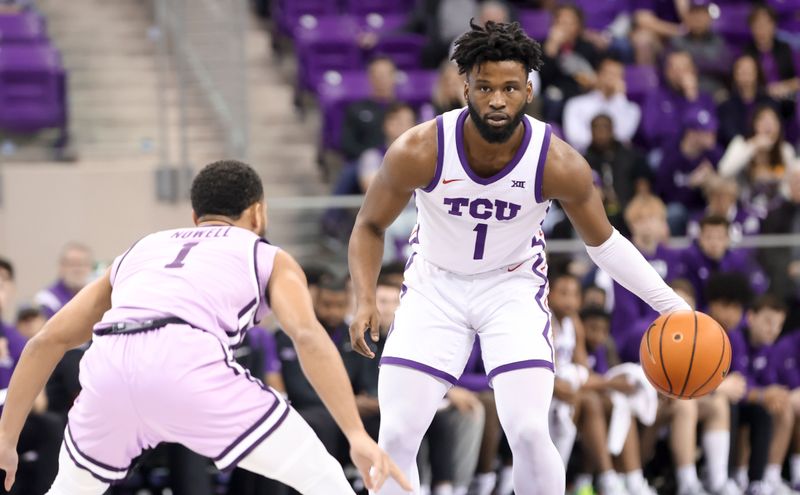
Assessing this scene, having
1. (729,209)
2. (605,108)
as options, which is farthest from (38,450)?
(605,108)

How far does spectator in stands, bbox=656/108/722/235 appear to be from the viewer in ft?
35.8

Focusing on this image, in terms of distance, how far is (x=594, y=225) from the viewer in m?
5.71

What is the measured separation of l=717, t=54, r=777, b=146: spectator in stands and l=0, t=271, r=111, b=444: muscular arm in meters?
7.71

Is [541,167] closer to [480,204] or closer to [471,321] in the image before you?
[480,204]

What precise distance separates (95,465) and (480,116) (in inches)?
77.9

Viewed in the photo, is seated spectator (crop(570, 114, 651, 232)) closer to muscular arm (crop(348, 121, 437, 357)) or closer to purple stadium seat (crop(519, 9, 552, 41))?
purple stadium seat (crop(519, 9, 552, 41))

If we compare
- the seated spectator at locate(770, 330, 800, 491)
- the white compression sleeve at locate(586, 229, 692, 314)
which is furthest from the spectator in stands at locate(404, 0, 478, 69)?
the white compression sleeve at locate(586, 229, 692, 314)

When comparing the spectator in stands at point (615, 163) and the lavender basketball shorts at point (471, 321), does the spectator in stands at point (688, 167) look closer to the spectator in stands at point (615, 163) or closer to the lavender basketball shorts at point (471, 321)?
the spectator in stands at point (615, 163)

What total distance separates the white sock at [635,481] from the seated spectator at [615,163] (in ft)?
8.32

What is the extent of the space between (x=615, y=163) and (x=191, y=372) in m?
6.58

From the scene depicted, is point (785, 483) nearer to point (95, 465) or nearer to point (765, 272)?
point (765, 272)

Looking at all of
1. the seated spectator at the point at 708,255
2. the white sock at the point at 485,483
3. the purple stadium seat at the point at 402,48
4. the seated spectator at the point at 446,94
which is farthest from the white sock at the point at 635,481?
the purple stadium seat at the point at 402,48

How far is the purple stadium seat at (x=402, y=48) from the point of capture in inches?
483

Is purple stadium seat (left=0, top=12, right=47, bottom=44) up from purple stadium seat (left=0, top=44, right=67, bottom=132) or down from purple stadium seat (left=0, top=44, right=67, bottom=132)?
up
